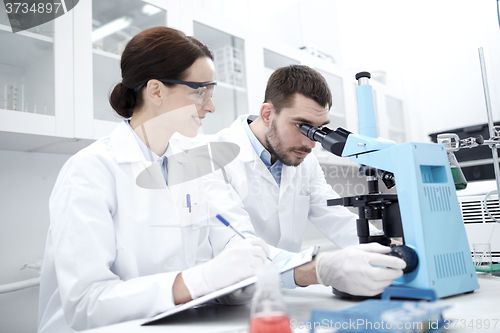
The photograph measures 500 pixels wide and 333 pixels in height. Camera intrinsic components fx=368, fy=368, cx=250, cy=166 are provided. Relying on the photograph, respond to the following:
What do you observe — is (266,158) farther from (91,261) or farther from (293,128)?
(91,261)

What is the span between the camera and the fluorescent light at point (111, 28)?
1.79m

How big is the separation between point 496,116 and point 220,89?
2.72 metres

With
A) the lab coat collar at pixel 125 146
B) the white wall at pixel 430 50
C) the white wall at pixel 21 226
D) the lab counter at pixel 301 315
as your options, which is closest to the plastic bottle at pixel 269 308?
the lab counter at pixel 301 315

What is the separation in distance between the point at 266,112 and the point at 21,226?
4.39 feet

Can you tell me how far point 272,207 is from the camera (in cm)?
171

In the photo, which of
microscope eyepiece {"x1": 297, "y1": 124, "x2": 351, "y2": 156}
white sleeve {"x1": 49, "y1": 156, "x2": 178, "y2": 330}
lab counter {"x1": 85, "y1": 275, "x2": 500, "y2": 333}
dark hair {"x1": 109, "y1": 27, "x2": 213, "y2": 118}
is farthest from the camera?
dark hair {"x1": 109, "y1": 27, "x2": 213, "y2": 118}

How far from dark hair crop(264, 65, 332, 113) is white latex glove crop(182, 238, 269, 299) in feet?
3.12

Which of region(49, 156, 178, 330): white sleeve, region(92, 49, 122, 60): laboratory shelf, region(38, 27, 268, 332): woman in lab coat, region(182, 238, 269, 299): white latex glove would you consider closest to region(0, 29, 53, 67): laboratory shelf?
region(92, 49, 122, 60): laboratory shelf

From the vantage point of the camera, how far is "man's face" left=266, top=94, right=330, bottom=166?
1639 mm

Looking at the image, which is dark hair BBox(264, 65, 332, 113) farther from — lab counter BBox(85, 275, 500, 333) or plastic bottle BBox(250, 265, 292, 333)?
plastic bottle BBox(250, 265, 292, 333)

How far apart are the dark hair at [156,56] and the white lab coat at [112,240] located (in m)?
0.19

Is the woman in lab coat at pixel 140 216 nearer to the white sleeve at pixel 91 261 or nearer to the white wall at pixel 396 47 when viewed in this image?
the white sleeve at pixel 91 261

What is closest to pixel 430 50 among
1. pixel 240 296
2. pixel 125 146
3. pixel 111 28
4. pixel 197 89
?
pixel 111 28

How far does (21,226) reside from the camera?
6.00 feet
